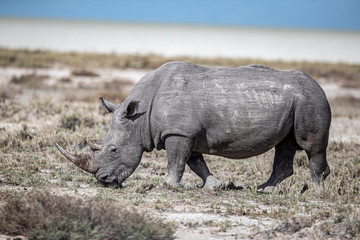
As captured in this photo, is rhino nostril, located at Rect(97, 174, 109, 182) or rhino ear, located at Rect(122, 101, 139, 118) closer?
rhino ear, located at Rect(122, 101, 139, 118)

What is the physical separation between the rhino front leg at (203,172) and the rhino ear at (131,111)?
108cm

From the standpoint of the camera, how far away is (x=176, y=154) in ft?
22.9

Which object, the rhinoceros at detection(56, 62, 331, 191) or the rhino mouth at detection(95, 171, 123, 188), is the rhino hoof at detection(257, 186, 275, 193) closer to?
the rhinoceros at detection(56, 62, 331, 191)

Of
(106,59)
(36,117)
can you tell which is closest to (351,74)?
(106,59)

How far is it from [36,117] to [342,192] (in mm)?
7336

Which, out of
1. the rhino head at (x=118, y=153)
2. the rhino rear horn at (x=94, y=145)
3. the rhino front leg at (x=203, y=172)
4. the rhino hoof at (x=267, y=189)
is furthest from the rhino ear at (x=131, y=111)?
the rhino hoof at (x=267, y=189)

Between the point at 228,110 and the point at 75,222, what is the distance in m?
2.68

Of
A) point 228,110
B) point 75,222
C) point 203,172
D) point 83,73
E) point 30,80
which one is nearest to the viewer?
point 75,222

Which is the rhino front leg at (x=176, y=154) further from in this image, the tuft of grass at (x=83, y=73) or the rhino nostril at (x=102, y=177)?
the tuft of grass at (x=83, y=73)

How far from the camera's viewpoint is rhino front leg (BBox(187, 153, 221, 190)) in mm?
7332

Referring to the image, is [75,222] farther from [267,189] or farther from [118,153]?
[267,189]

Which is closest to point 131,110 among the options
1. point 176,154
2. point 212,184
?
point 176,154

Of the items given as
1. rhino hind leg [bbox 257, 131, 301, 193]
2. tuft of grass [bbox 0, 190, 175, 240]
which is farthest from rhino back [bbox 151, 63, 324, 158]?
tuft of grass [bbox 0, 190, 175, 240]

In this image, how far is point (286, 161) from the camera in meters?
7.68
